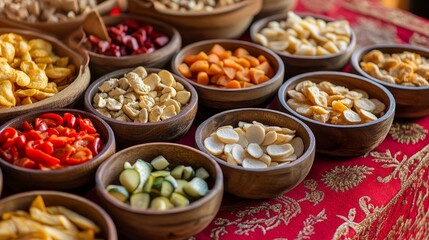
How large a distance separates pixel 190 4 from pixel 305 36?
0.40m

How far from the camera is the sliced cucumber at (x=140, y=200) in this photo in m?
1.07

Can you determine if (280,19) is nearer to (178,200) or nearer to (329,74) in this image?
(329,74)

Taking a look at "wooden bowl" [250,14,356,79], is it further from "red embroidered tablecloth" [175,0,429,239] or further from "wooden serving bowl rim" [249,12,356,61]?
"red embroidered tablecloth" [175,0,429,239]

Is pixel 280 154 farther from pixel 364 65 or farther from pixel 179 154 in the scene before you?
pixel 364 65

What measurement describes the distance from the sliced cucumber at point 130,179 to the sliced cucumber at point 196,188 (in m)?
0.10

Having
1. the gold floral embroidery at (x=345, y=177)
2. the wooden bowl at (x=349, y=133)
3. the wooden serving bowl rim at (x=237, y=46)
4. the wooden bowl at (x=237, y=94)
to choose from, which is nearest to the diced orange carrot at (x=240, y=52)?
the wooden serving bowl rim at (x=237, y=46)

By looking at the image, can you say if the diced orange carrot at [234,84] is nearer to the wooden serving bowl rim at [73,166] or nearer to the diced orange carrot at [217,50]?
the diced orange carrot at [217,50]

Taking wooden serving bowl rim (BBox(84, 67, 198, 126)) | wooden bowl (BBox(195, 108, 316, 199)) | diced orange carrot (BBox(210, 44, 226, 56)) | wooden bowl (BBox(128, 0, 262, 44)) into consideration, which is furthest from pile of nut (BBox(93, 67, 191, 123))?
wooden bowl (BBox(128, 0, 262, 44))

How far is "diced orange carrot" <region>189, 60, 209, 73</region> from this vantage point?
153 centimetres

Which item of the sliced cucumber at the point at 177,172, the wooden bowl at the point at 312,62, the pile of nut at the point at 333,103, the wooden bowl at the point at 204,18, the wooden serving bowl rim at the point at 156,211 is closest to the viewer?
the wooden serving bowl rim at the point at 156,211

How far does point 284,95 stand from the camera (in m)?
1.45

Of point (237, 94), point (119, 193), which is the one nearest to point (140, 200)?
point (119, 193)

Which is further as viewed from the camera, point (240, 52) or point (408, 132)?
point (240, 52)

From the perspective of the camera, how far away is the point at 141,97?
1.38 metres
